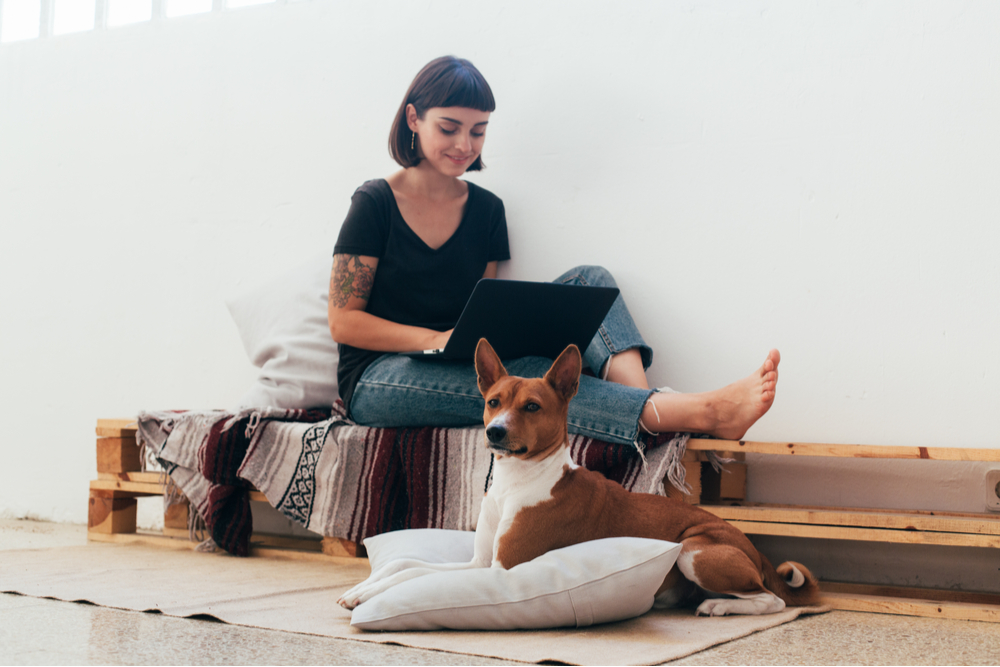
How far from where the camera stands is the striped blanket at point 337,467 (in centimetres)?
183

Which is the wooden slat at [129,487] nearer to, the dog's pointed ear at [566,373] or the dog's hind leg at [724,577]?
the dog's pointed ear at [566,373]

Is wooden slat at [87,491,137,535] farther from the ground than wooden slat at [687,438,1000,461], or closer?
closer

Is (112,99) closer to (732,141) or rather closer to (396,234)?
(396,234)

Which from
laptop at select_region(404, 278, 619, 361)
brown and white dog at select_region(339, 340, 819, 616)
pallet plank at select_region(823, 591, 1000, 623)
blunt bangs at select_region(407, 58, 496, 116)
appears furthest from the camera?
blunt bangs at select_region(407, 58, 496, 116)

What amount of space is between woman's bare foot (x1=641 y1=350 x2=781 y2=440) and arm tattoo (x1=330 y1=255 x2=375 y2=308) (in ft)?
2.73

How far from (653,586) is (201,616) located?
0.77 m

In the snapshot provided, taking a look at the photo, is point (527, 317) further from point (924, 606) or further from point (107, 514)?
point (107, 514)

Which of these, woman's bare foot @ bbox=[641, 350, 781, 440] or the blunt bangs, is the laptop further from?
the blunt bangs

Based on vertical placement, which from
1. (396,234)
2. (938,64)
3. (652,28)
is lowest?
(396,234)

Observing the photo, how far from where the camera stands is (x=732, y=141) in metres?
2.24

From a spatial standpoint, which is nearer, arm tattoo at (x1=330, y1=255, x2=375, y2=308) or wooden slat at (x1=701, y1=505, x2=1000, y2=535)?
wooden slat at (x1=701, y1=505, x2=1000, y2=535)

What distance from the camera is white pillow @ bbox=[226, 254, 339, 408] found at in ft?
7.82

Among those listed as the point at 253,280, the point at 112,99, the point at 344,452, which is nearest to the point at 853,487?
the point at 344,452

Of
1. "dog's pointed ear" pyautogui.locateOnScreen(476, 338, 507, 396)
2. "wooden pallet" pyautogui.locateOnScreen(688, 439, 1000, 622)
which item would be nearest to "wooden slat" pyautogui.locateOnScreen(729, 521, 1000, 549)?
"wooden pallet" pyautogui.locateOnScreen(688, 439, 1000, 622)
